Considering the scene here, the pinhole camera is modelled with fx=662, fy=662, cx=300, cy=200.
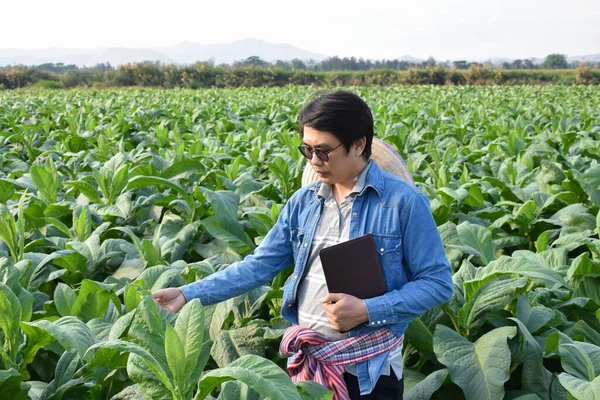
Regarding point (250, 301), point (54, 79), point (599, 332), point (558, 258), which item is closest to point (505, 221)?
point (558, 258)

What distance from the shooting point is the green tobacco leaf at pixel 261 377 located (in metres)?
1.46

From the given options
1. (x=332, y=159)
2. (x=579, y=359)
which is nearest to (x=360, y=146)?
(x=332, y=159)

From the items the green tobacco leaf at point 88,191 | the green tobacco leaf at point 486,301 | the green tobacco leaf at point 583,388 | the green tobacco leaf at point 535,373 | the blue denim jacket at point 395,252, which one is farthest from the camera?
the green tobacco leaf at point 88,191

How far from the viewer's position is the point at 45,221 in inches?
146

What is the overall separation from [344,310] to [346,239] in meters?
0.25

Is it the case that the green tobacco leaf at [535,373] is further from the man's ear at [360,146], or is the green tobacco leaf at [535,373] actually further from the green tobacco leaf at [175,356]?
the green tobacco leaf at [175,356]

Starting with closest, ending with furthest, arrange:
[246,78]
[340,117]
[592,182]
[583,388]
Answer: [583,388] → [340,117] → [592,182] → [246,78]

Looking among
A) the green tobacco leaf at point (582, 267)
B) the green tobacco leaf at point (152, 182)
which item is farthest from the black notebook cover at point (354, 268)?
the green tobacco leaf at point (152, 182)

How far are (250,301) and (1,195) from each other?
2357 mm

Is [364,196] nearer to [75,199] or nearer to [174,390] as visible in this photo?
[174,390]

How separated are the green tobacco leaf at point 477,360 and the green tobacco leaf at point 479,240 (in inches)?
34.4

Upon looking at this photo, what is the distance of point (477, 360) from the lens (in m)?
2.25

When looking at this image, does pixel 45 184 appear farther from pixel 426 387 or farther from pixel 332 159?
pixel 426 387

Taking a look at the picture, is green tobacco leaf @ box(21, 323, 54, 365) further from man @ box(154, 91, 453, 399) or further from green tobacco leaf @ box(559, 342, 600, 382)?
green tobacco leaf @ box(559, 342, 600, 382)
